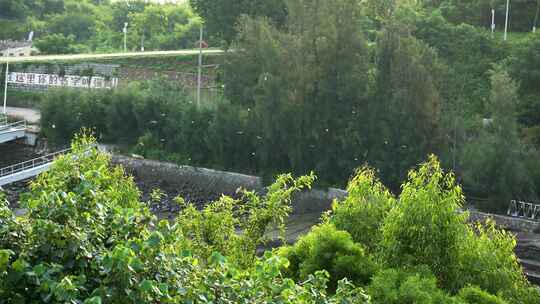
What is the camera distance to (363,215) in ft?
49.4

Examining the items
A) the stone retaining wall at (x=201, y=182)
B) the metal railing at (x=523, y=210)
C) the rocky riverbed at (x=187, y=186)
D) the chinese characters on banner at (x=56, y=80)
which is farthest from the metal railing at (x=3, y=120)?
the metal railing at (x=523, y=210)

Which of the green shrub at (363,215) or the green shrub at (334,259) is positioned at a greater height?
the green shrub at (363,215)

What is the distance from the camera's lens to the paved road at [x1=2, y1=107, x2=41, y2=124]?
144 ft

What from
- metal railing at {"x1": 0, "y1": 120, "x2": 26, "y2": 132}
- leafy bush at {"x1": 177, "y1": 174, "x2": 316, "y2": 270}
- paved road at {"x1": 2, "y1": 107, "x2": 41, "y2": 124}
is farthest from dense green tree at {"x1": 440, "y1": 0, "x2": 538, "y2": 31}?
leafy bush at {"x1": 177, "y1": 174, "x2": 316, "y2": 270}

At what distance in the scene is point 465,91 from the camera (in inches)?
1523

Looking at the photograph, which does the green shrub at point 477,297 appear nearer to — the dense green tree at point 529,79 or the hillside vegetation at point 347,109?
the hillside vegetation at point 347,109

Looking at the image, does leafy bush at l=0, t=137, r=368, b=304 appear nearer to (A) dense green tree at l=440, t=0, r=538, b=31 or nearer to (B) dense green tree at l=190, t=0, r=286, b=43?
(B) dense green tree at l=190, t=0, r=286, b=43

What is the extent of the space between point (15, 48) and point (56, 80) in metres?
9.05

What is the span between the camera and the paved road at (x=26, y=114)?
43.7 m

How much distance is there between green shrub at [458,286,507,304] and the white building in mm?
45694

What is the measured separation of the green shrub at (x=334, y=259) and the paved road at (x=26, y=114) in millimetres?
30184

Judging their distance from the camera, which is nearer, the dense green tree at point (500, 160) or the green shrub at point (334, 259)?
the green shrub at point (334, 259)

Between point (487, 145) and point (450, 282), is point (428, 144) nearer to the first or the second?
point (487, 145)

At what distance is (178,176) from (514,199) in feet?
43.6
